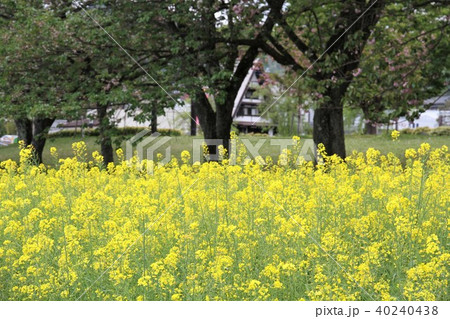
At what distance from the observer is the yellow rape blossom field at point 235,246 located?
4137 mm

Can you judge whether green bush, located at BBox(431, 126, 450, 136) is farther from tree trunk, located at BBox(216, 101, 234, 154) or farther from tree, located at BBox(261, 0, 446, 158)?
tree trunk, located at BBox(216, 101, 234, 154)

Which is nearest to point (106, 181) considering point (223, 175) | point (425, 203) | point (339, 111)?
point (223, 175)

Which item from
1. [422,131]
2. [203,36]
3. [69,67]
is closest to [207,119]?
[203,36]

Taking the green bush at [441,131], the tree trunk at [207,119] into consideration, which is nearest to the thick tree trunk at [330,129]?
the tree trunk at [207,119]

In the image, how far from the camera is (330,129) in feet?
45.7

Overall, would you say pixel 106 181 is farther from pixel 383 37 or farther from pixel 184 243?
pixel 383 37

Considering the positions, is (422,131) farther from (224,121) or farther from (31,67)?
(31,67)

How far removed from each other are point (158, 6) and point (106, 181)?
5.48 meters

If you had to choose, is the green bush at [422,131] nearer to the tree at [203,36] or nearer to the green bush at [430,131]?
the green bush at [430,131]

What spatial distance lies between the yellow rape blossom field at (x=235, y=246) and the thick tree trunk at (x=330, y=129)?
270 inches

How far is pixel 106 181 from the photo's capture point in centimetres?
871

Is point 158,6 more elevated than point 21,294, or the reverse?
point 158,6

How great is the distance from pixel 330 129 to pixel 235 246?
375 inches
